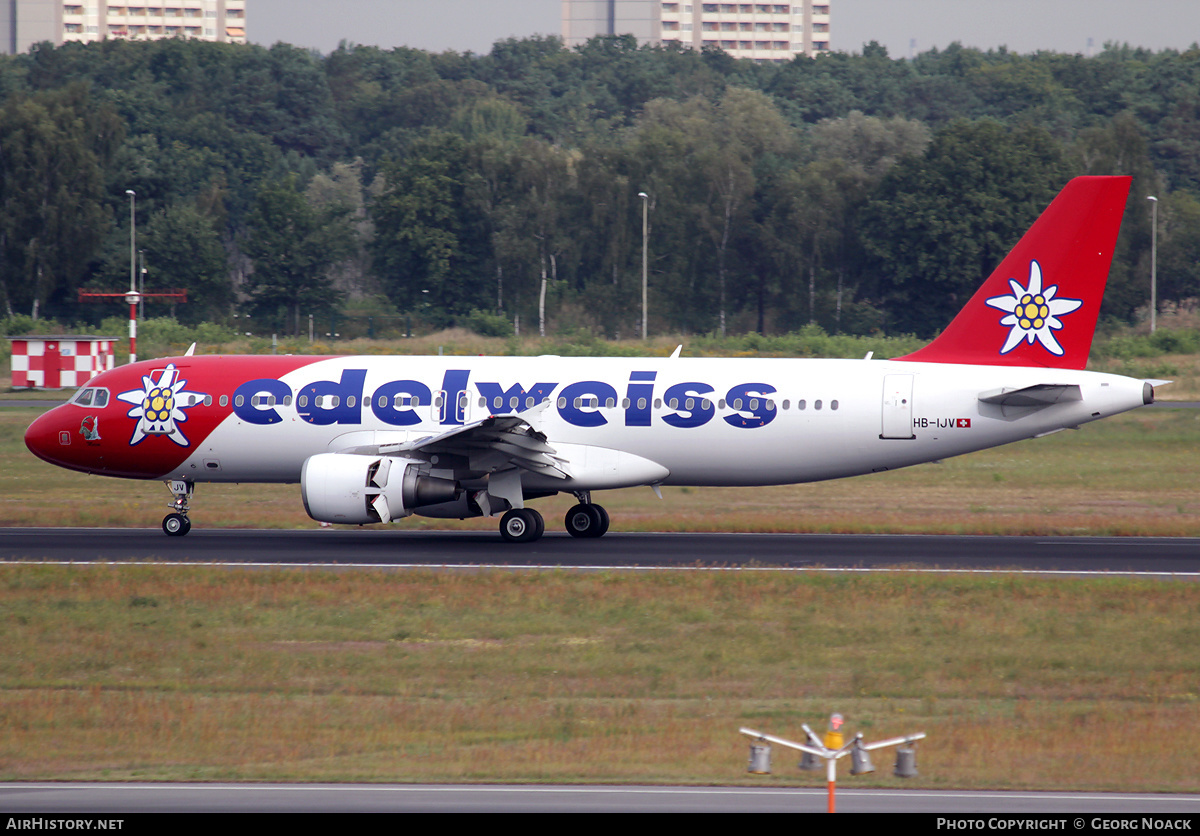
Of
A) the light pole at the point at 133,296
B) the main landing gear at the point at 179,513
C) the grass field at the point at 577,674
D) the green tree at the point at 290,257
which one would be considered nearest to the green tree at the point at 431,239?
the green tree at the point at 290,257

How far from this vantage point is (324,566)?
998 inches

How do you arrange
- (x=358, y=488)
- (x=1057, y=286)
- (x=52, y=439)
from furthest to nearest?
(x=52, y=439) < (x=1057, y=286) < (x=358, y=488)

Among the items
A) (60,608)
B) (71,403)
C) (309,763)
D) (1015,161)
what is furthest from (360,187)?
(309,763)

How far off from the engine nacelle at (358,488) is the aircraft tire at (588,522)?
4255 millimetres

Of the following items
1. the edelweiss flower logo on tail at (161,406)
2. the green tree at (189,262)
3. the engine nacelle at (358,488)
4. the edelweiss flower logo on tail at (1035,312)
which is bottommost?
the engine nacelle at (358,488)

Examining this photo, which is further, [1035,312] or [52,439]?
[52,439]

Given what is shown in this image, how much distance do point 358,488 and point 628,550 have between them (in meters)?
5.67

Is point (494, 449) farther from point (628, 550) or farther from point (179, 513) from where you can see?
point (179, 513)

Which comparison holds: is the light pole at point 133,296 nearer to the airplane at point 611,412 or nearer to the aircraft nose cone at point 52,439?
the aircraft nose cone at point 52,439

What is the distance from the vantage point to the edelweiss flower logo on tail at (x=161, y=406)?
30203mm

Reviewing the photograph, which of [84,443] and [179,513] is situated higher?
[84,443]

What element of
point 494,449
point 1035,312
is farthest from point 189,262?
point 1035,312

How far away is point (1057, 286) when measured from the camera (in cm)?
2873

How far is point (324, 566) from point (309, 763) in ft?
39.4
